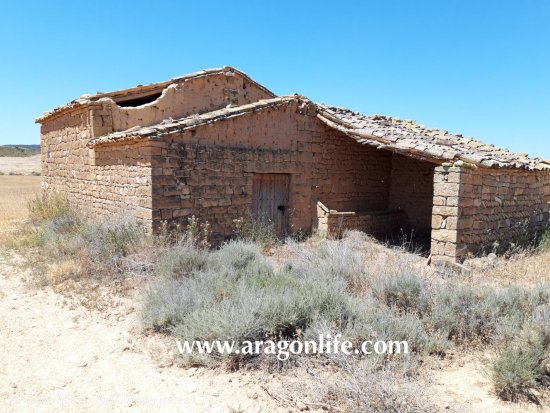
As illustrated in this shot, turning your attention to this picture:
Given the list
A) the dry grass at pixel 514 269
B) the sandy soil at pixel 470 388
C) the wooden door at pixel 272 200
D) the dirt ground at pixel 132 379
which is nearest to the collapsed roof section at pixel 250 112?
the wooden door at pixel 272 200

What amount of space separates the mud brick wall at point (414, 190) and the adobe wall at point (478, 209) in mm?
2469

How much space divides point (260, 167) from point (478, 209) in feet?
15.0

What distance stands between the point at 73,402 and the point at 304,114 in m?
8.02

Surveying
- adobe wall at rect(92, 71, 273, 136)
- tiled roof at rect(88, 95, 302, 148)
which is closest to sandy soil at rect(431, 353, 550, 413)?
tiled roof at rect(88, 95, 302, 148)

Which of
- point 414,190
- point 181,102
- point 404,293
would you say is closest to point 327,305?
point 404,293

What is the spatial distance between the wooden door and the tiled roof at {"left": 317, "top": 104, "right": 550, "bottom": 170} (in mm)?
1898

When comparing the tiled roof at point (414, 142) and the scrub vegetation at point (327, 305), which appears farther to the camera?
the tiled roof at point (414, 142)

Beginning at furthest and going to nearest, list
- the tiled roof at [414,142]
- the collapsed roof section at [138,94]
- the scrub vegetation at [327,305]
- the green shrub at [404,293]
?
1. the collapsed roof section at [138,94]
2. the tiled roof at [414,142]
3. the green shrub at [404,293]
4. the scrub vegetation at [327,305]

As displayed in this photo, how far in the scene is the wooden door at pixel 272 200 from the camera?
368 inches

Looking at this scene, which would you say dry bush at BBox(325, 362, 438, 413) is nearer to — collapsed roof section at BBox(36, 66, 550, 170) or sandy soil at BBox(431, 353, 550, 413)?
sandy soil at BBox(431, 353, 550, 413)

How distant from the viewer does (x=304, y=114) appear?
1003 centimetres

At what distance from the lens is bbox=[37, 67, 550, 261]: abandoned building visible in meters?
7.60

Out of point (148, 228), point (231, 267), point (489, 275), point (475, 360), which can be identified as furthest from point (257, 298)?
point (489, 275)

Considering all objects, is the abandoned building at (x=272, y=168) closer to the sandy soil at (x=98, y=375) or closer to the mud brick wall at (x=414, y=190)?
the mud brick wall at (x=414, y=190)
